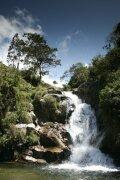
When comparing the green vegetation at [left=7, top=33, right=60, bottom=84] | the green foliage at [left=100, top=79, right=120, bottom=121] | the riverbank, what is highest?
the green vegetation at [left=7, top=33, right=60, bottom=84]

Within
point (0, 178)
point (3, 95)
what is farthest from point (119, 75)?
point (0, 178)

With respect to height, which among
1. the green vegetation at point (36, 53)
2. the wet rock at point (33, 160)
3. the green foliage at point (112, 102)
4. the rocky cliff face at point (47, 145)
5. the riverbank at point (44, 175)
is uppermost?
the green vegetation at point (36, 53)

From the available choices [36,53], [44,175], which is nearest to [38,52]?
[36,53]

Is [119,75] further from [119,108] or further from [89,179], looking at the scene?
[89,179]

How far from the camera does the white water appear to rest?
40844 mm

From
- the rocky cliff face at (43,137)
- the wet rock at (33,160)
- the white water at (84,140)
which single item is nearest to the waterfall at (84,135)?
the white water at (84,140)

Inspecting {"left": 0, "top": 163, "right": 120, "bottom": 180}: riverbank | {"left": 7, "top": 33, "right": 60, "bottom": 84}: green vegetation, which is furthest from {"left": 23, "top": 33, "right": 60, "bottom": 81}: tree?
{"left": 0, "top": 163, "right": 120, "bottom": 180}: riverbank

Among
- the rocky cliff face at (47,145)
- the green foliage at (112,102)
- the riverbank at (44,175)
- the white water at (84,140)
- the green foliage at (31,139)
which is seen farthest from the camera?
the green foliage at (31,139)

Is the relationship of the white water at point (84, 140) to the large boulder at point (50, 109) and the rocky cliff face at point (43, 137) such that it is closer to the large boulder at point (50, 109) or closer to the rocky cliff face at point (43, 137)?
the rocky cliff face at point (43, 137)

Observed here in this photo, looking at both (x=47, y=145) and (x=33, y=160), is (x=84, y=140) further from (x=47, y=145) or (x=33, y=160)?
(x=33, y=160)

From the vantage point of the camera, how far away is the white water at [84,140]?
134 ft

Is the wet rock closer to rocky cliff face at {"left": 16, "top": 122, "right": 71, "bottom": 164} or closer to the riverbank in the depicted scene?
rocky cliff face at {"left": 16, "top": 122, "right": 71, "bottom": 164}

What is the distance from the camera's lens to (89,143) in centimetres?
4716

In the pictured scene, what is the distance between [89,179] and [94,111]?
24196mm
